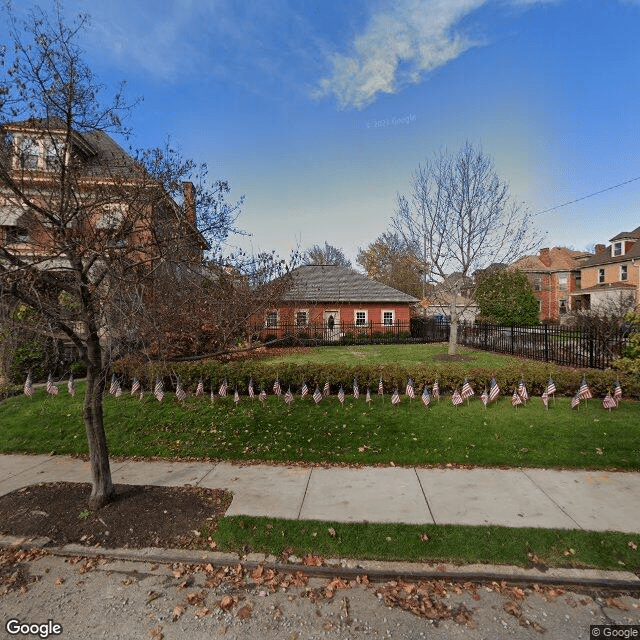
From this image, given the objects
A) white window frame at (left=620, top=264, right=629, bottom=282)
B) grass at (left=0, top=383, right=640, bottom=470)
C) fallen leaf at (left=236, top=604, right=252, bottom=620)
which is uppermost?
white window frame at (left=620, top=264, right=629, bottom=282)

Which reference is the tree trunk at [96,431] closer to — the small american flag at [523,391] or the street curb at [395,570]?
the street curb at [395,570]

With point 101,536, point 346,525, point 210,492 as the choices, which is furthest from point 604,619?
point 101,536

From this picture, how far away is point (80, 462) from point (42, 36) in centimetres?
615

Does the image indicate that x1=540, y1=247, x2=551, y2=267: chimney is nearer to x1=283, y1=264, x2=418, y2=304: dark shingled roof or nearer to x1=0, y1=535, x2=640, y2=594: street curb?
x1=283, y1=264, x2=418, y2=304: dark shingled roof

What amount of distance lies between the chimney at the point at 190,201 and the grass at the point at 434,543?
444 centimetres

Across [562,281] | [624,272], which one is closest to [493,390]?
[624,272]

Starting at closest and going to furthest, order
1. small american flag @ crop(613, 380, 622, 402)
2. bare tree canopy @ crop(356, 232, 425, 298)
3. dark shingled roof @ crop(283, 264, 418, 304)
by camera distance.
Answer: small american flag @ crop(613, 380, 622, 402), dark shingled roof @ crop(283, 264, 418, 304), bare tree canopy @ crop(356, 232, 425, 298)

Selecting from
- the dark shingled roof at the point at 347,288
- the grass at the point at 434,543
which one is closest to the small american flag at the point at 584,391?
the grass at the point at 434,543

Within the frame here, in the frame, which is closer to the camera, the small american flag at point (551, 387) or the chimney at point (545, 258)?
the small american flag at point (551, 387)

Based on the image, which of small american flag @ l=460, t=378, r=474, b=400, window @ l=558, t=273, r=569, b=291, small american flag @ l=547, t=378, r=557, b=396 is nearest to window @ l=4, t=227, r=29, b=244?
small american flag @ l=460, t=378, r=474, b=400

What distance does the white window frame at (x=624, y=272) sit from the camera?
34812 millimetres

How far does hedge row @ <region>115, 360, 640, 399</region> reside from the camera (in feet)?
28.5

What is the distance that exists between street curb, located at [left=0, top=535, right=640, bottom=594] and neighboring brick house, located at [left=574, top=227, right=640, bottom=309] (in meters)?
35.0

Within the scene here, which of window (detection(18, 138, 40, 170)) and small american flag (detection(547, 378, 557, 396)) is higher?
window (detection(18, 138, 40, 170))
